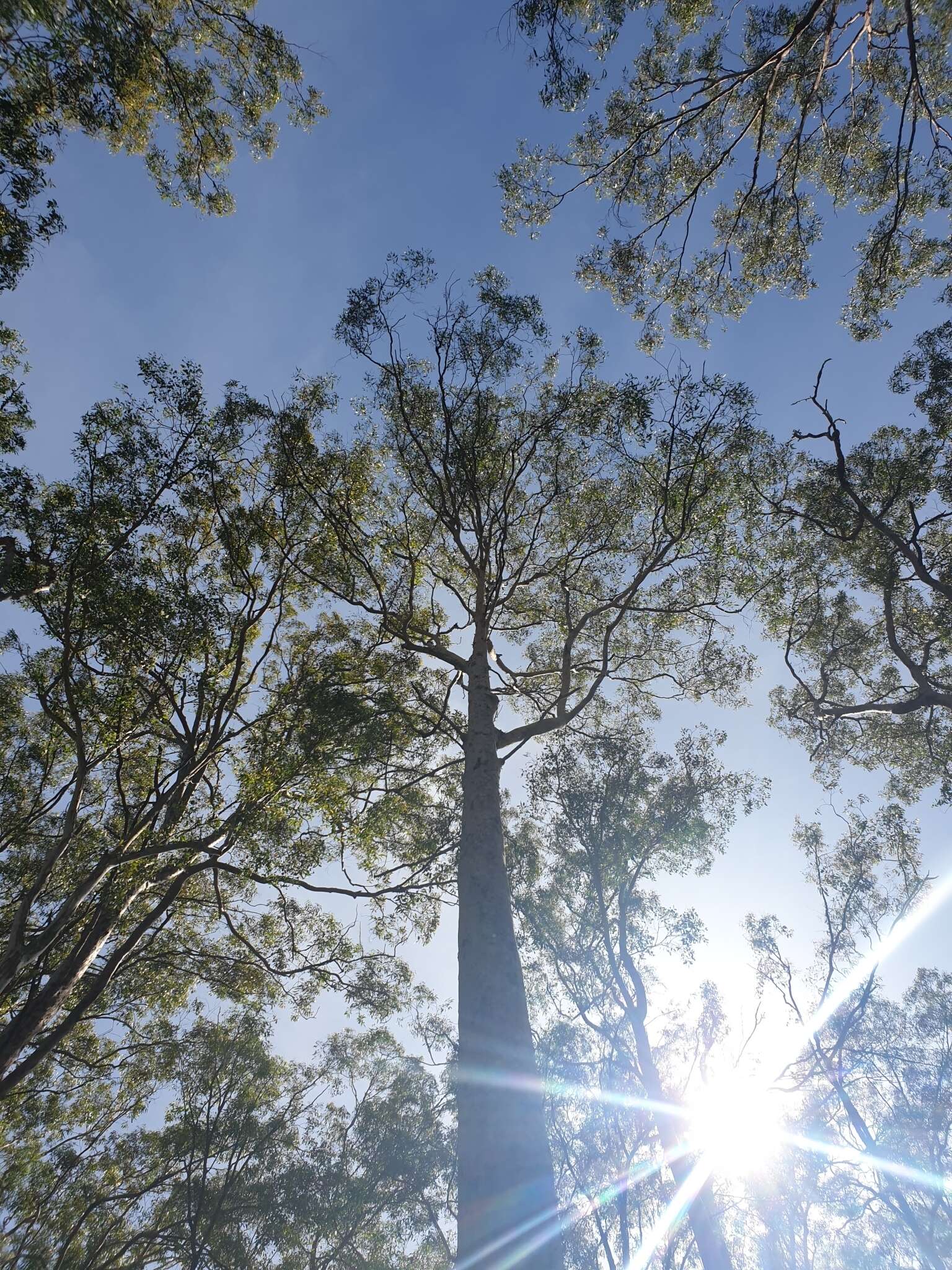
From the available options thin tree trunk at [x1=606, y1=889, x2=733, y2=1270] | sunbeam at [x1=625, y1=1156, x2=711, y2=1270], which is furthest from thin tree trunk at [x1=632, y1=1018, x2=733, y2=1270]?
sunbeam at [x1=625, y1=1156, x2=711, y2=1270]

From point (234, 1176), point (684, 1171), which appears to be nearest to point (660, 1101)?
point (684, 1171)

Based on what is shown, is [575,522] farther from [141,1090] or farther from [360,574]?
[141,1090]

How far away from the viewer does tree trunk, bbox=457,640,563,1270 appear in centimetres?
393

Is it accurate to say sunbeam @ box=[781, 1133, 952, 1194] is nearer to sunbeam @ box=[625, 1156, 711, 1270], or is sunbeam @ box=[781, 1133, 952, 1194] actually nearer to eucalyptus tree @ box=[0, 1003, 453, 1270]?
sunbeam @ box=[625, 1156, 711, 1270]

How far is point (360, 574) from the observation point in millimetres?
12250

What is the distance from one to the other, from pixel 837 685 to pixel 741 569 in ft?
15.0

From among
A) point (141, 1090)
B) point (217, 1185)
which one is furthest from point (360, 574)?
point (217, 1185)

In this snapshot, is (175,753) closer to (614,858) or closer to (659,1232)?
(614,858)

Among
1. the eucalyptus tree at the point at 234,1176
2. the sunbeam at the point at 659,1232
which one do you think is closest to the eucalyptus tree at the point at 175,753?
the eucalyptus tree at the point at 234,1176

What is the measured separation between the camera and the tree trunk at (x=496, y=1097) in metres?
3.93

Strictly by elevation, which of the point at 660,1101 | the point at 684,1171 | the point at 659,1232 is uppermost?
the point at 660,1101

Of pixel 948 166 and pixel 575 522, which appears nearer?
pixel 948 166

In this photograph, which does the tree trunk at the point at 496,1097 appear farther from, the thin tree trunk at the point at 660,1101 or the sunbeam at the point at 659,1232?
the sunbeam at the point at 659,1232

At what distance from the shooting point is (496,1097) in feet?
14.8
